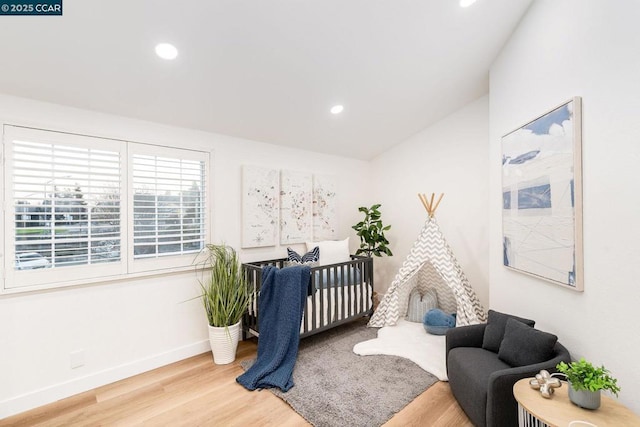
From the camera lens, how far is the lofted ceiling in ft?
5.83

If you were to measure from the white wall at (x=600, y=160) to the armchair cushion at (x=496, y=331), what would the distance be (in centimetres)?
22

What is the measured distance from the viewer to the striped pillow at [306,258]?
11.3 feet

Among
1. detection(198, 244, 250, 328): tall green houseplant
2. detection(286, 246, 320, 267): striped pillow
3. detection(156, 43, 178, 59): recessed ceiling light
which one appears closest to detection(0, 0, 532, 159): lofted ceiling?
detection(156, 43, 178, 59): recessed ceiling light

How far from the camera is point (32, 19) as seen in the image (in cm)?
164

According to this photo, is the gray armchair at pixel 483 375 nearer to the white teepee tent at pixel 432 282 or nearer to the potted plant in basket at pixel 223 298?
the white teepee tent at pixel 432 282

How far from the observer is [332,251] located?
3684 mm

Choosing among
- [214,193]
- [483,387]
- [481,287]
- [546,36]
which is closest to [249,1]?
[214,193]

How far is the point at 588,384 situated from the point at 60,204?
3327mm

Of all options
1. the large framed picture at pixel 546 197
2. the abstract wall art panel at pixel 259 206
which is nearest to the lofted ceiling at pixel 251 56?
the abstract wall art panel at pixel 259 206

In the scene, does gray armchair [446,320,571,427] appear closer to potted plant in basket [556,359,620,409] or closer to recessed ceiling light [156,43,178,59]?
potted plant in basket [556,359,620,409]

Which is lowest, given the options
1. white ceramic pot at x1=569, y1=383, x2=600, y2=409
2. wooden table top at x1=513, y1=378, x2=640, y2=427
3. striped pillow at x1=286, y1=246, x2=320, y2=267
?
wooden table top at x1=513, y1=378, x2=640, y2=427

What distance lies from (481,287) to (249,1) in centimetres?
366

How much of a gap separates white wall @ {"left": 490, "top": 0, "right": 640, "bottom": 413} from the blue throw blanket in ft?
6.07

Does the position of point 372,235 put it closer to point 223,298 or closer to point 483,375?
point 223,298
